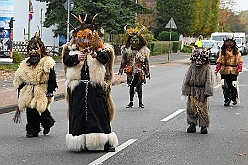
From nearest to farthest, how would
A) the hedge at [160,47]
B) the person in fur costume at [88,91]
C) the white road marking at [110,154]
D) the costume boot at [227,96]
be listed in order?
the white road marking at [110,154] < the person in fur costume at [88,91] < the costume boot at [227,96] < the hedge at [160,47]

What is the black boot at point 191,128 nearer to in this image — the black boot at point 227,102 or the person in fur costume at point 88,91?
the person in fur costume at point 88,91

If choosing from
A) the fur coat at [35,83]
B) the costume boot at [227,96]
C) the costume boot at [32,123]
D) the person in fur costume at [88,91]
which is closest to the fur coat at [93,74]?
the person in fur costume at [88,91]

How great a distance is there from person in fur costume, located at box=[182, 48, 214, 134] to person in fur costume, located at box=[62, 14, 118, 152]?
2476 mm

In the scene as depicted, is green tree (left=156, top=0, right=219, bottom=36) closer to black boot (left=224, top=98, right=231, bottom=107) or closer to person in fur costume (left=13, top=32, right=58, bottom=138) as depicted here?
black boot (left=224, top=98, right=231, bottom=107)

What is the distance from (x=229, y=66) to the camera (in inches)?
604

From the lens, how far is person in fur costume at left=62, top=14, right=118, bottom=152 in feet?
28.2

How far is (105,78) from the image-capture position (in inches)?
355

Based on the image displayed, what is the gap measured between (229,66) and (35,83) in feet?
21.5

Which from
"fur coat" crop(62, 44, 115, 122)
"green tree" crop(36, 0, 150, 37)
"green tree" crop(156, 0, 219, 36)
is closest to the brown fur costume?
"fur coat" crop(62, 44, 115, 122)

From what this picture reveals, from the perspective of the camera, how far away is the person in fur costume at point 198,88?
1079 centimetres

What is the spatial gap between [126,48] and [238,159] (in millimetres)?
6780

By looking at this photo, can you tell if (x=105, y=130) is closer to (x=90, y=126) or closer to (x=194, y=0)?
(x=90, y=126)

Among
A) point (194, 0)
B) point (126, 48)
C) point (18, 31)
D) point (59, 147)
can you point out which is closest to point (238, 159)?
point (59, 147)

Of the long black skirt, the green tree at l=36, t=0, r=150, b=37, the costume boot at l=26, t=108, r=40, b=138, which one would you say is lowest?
the costume boot at l=26, t=108, r=40, b=138
